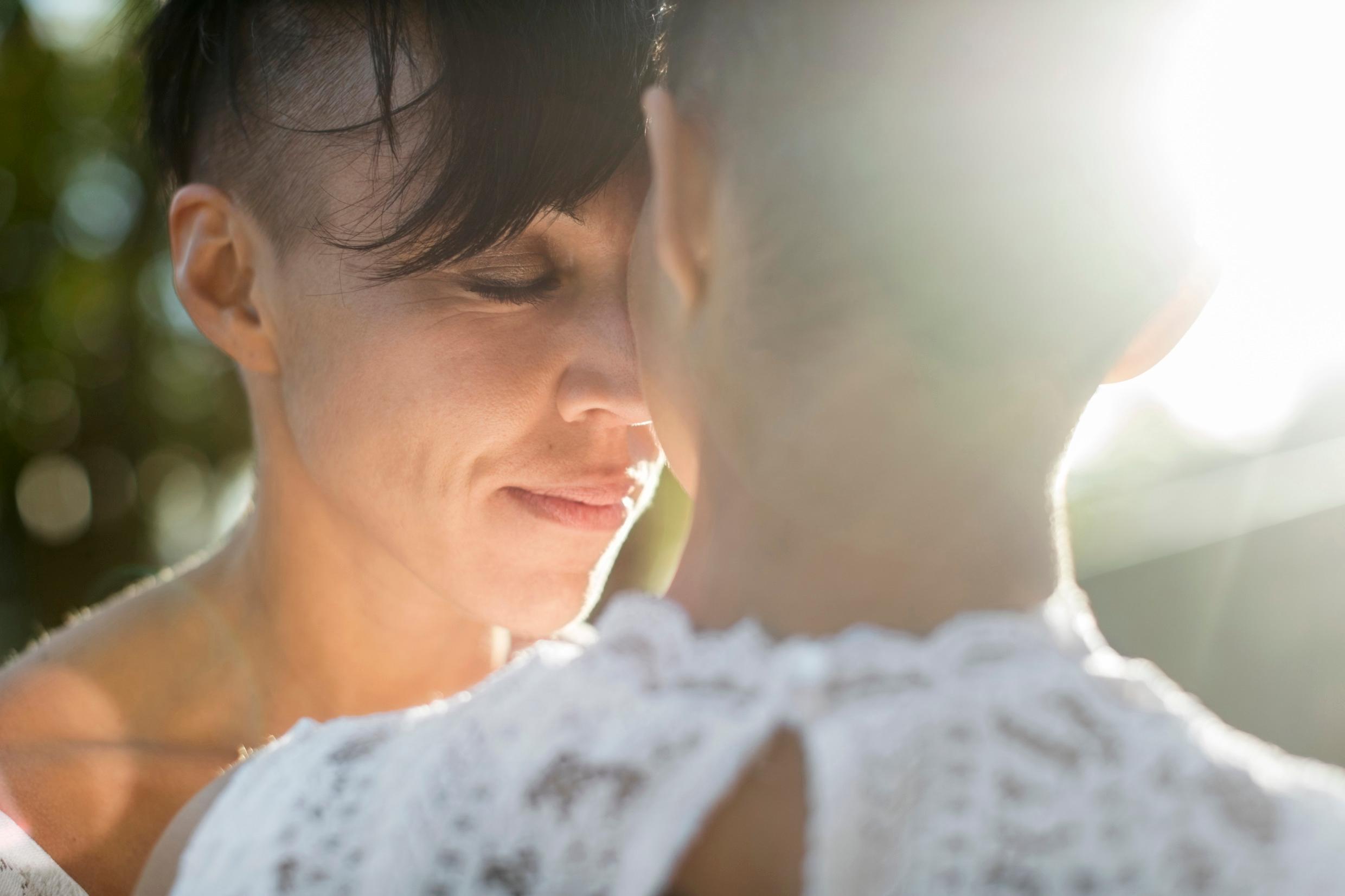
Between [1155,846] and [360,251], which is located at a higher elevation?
[360,251]

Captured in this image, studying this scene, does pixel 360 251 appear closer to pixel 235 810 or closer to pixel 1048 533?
pixel 235 810

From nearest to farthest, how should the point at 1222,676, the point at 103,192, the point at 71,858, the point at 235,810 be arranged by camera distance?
the point at 235,810 → the point at 71,858 → the point at 1222,676 → the point at 103,192

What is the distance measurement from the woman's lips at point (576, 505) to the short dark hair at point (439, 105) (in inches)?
19.5

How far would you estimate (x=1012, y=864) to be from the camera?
1006 millimetres

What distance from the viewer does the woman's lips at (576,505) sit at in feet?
7.39

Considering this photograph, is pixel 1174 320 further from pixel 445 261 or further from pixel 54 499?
pixel 54 499

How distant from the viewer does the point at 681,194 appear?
1235 millimetres

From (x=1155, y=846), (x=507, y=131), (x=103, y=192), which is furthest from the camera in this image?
(x=103, y=192)

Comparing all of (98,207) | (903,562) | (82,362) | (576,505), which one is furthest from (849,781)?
(98,207)

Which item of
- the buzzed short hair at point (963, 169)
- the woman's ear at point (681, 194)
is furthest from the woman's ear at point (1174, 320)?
the woman's ear at point (681, 194)

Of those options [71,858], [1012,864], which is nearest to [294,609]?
[71,858]

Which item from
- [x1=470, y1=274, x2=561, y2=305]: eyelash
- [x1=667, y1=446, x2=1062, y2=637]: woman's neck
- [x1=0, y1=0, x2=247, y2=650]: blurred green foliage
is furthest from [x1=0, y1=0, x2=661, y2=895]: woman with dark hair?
[x1=0, y1=0, x2=247, y2=650]: blurred green foliage

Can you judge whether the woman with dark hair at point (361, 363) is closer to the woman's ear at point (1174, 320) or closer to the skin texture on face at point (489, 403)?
the skin texture on face at point (489, 403)

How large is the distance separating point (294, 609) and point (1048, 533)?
2.06 meters
